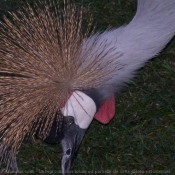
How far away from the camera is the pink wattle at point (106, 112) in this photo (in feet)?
8.62

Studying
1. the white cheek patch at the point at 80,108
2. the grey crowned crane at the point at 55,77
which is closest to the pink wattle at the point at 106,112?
the grey crowned crane at the point at 55,77

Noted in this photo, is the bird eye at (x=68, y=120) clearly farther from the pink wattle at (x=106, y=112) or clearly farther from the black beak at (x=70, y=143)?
the pink wattle at (x=106, y=112)

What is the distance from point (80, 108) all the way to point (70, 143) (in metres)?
0.17

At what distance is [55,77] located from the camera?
85.9 inches

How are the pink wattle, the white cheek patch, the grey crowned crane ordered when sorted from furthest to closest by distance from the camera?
the pink wattle → the white cheek patch → the grey crowned crane

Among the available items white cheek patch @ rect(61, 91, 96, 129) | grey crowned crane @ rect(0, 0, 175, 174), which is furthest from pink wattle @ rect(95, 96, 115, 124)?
white cheek patch @ rect(61, 91, 96, 129)

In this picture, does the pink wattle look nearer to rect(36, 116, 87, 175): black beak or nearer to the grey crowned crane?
the grey crowned crane

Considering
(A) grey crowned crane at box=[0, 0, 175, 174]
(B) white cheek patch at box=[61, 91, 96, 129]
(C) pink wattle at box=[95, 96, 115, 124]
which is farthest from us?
(C) pink wattle at box=[95, 96, 115, 124]

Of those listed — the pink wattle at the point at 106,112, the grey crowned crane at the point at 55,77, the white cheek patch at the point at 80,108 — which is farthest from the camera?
the pink wattle at the point at 106,112

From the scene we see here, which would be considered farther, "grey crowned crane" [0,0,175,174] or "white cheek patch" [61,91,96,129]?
"white cheek patch" [61,91,96,129]

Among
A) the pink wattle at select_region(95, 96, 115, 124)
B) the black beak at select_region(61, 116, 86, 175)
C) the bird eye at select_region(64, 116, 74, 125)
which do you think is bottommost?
the pink wattle at select_region(95, 96, 115, 124)

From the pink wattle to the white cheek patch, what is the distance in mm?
→ 203

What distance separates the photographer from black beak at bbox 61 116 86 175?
2383 millimetres

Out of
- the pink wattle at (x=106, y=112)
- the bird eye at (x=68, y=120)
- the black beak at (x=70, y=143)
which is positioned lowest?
the pink wattle at (x=106, y=112)
